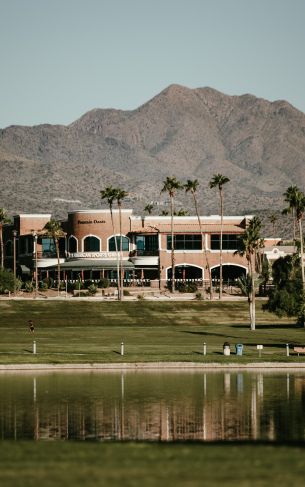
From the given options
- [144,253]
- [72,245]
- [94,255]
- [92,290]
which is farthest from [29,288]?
[72,245]

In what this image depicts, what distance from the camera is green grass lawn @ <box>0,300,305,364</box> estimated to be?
69.3m

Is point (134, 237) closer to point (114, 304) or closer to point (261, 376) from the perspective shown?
point (114, 304)

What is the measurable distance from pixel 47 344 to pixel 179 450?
47.3m

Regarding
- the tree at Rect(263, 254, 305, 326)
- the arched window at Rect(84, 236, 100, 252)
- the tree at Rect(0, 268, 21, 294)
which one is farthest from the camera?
the arched window at Rect(84, 236, 100, 252)

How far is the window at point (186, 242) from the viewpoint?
157 m

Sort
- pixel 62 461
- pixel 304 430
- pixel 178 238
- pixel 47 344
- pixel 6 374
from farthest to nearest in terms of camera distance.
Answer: pixel 178 238 → pixel 47 344 → pixel 6 374 → pixel 304 430 → pixel 62 461

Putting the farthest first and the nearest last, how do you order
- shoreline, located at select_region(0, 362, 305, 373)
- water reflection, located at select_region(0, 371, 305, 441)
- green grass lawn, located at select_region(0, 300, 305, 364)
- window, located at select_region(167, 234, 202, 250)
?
window, located at select_region(167, 234, 202, 250), green grass lawn, located at select_region(0, 300, 305, 364), shoreline, located at select_region(0, 362, 305, 373), water reflection, located at select_region(0, 371, 305, 441)

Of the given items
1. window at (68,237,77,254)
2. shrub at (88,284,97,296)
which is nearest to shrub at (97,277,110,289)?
shrub at (88,284,97,296)

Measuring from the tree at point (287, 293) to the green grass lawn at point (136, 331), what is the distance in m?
1.49

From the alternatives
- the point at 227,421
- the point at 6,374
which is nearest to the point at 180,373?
the point at 6,374

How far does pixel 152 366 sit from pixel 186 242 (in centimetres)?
9174

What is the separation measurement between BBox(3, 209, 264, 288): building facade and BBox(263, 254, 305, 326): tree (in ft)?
137

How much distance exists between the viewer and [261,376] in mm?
62156

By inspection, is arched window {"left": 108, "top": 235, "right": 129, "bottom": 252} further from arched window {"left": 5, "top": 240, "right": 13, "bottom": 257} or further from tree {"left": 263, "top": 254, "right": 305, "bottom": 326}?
tree {"left": 263, "top": 254, "right": 305, "bottom": 326}
